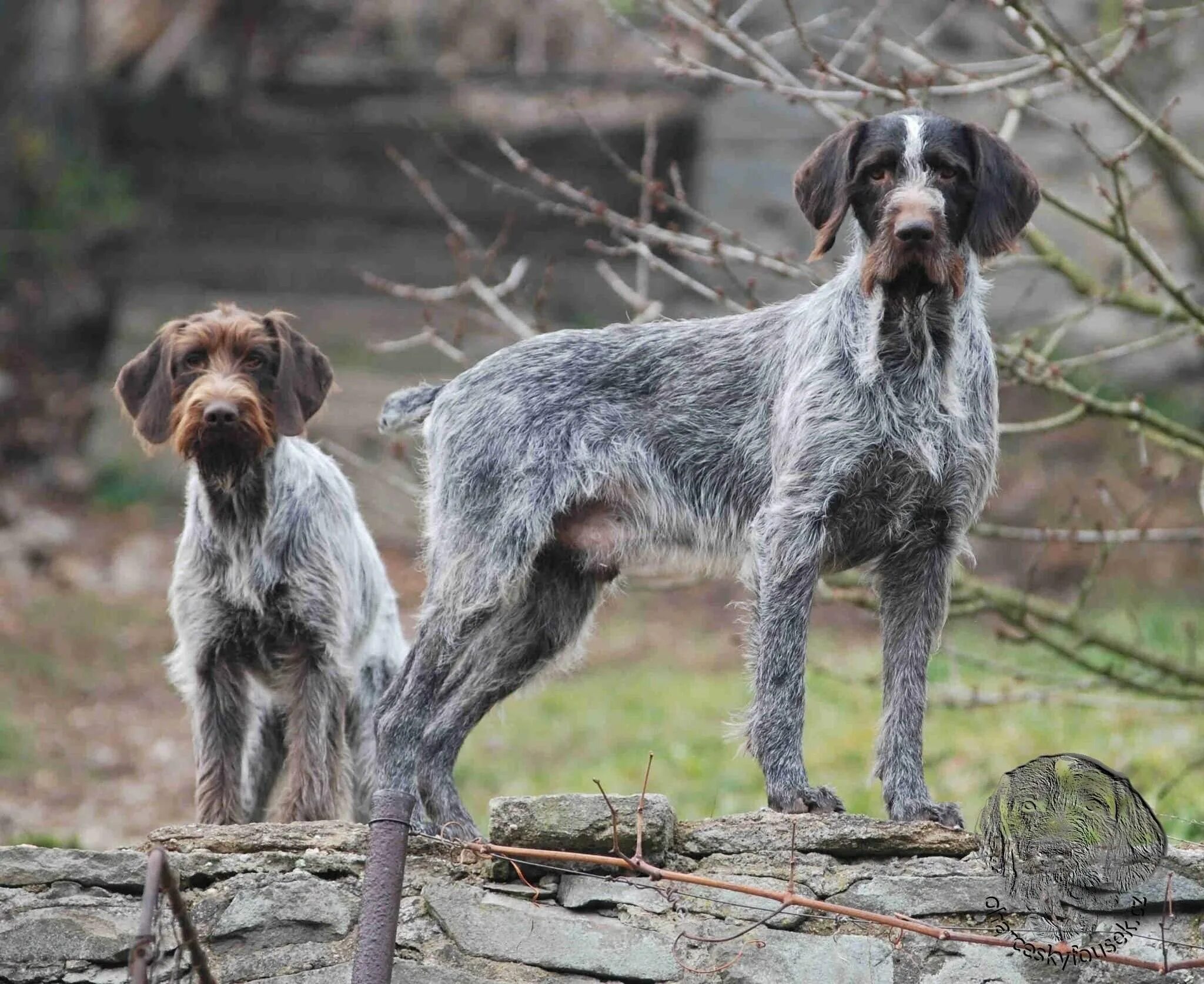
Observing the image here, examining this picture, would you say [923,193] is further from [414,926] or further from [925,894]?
[414,926]

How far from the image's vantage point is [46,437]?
15.8 metres

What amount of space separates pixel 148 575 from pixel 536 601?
9519 millimetres

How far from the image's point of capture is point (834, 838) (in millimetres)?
4695

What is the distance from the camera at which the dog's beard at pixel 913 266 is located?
4898mm

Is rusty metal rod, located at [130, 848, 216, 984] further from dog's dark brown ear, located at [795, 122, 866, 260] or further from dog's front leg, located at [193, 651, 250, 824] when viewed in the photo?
dog's dark brown ear, located at [795, 122, 866, 260]

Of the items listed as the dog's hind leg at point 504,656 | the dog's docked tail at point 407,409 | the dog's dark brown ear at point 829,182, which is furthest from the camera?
the dog's docked tail at point 407,409

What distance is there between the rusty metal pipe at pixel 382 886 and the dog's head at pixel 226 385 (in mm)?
1693

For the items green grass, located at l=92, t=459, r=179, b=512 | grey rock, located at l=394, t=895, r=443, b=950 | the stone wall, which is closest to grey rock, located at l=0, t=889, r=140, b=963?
the stone wall

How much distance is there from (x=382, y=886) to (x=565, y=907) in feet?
2.03

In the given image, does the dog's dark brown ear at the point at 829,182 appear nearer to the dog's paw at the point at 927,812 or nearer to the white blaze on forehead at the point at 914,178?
the white blaze on forehead at the point at 914,178

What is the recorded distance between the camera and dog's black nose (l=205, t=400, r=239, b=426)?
5.62 m

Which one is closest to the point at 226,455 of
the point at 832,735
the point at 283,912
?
the point at 283,912

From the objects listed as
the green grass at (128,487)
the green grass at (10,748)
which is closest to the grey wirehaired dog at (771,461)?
the green grass at (10,748)

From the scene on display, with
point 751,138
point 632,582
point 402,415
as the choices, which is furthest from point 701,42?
point 402,415
